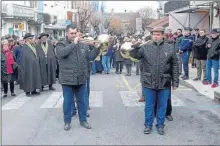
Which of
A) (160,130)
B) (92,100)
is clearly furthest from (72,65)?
(92,100)

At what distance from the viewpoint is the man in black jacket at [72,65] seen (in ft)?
22.6

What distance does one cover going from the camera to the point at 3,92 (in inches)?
463

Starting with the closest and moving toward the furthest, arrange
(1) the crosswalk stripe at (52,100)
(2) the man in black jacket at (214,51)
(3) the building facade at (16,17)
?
(1) the crosswalk stripe at (52,100), (2) the man in black jacket at (214,51), (3) the building facade at (16,17)

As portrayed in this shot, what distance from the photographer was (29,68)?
37.1ft

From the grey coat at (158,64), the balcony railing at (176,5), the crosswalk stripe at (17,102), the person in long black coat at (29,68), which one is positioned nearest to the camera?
the grey coat at (158,64)

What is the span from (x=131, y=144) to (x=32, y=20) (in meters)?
34.6

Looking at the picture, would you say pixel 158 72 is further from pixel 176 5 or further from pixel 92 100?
pixel 176 5

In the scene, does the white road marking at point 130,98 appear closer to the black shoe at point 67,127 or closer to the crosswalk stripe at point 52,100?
the crosswalk stripe at point 52,100

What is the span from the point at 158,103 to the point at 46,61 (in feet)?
19.5

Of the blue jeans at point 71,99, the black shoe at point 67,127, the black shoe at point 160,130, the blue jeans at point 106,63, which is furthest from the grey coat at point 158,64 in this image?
the blue jeans at point 106,63

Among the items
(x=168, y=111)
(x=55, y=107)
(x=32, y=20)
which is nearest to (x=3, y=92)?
(x=55, y=107)

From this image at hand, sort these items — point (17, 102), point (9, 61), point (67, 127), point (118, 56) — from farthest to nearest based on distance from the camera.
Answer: point (118, 56)
point (9, 61)
point (17, 102)
point (67, 127)

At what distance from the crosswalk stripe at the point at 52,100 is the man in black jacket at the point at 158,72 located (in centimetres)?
342

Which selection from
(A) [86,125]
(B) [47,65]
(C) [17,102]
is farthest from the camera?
(B) [47,65]
